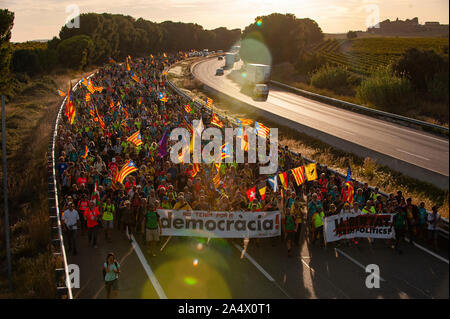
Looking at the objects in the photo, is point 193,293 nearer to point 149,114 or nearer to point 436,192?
point 436,192

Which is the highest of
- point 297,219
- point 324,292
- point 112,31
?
point 112,31

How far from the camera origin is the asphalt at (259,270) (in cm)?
988

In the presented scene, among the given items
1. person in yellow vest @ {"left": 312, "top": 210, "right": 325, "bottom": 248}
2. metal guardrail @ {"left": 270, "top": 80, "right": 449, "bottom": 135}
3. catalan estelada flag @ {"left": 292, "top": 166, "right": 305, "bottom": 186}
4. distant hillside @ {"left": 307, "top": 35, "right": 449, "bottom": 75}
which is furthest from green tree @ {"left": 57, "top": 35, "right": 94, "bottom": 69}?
person in yellow vest @ {"left": 312, "top": 210, "right": 325, "bottom": 248}

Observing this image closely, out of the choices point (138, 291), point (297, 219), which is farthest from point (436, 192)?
point (138, 291)

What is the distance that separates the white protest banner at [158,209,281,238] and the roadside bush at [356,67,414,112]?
782 inches

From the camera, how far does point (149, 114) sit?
25719 millimetres

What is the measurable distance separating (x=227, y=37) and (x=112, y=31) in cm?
8424

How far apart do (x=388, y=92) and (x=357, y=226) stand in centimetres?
2183

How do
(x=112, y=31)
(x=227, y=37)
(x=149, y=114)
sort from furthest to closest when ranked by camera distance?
(x=227, y=37) < (x=112, y=31) < (x=149, y=114)

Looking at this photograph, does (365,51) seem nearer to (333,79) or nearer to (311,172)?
(333,79)

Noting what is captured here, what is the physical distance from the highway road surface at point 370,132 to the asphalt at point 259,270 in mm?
3674

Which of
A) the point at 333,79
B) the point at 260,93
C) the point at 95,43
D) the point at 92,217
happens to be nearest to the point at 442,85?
the point at 92,217

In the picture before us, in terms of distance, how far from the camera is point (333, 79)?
5016 centimetres

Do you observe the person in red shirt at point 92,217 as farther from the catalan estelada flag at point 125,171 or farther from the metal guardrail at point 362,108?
the metal guardrail at point 362,108
